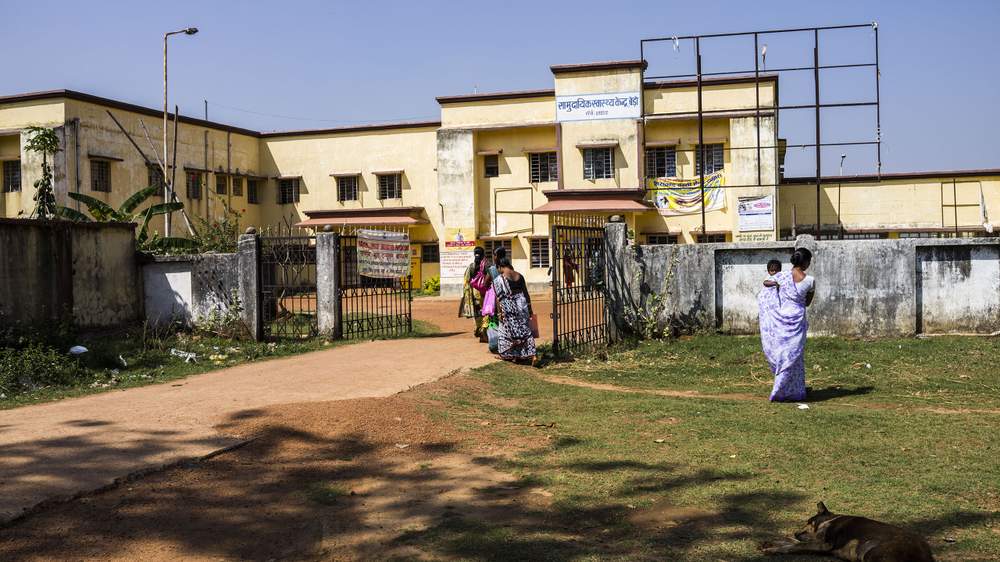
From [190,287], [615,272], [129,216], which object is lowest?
[190,287]

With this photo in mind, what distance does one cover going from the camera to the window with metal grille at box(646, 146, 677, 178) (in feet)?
94.9

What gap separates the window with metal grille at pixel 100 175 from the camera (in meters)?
28.7

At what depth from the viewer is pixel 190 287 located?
51.2 ft

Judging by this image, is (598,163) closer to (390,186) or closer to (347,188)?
(390,186)

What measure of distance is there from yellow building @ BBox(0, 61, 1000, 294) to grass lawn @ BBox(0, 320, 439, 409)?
13.9 m

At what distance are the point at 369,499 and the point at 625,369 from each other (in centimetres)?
659

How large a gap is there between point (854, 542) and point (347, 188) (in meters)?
31.8

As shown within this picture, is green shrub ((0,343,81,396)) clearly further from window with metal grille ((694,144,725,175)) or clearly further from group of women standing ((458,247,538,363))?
window with metal grille ((694,144,725,175))

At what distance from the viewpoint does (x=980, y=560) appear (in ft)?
14.7

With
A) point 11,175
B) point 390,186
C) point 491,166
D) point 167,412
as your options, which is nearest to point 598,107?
point 491,166

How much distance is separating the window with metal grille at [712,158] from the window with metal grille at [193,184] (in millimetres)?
18439

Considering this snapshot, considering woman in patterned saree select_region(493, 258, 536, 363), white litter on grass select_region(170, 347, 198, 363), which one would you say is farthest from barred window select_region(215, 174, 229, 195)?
woman in patterned saree select_region(493, 258, 536, 363)

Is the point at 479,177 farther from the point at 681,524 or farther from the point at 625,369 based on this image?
the point at 681,524

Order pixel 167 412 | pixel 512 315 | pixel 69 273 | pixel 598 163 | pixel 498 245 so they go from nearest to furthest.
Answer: pixel 167 412 → pixel 512 315 → pixel 69 273 → pixel 598 163 → pixel 498 245
